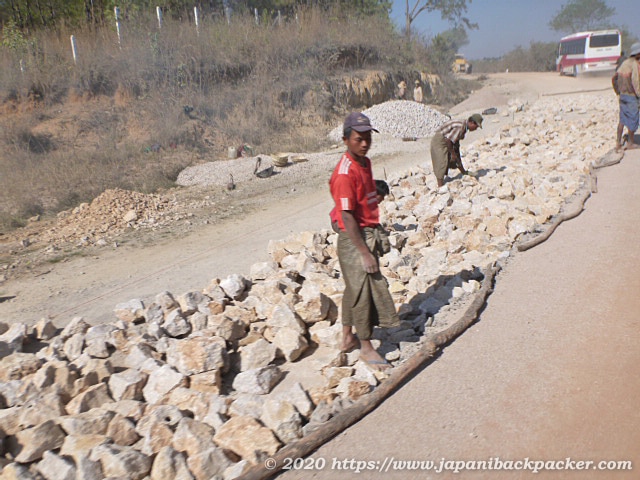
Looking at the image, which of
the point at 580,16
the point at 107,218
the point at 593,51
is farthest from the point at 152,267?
the point at 580,16

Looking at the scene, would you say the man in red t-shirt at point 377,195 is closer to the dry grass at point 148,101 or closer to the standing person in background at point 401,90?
the dry grass at point 148,101

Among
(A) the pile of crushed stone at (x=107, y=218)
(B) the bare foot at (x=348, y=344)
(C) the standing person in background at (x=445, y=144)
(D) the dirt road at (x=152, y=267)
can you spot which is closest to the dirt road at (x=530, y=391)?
(B) the bare foot at (x=348, y=344)

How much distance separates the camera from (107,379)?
11.4ft

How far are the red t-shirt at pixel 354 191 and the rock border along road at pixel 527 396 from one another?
0.98m

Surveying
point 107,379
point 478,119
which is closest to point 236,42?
point 478,119

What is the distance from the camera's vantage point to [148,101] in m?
14.1

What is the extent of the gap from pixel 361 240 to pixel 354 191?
290 mm

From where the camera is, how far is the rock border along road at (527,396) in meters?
2.41

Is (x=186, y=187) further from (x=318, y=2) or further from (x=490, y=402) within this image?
(x=318, y=2)

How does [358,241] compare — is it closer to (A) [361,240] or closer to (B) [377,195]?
(A) [361,240]

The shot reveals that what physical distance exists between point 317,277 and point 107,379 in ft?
6.25

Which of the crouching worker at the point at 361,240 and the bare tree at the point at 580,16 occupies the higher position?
the bare tree at the point at 580,16

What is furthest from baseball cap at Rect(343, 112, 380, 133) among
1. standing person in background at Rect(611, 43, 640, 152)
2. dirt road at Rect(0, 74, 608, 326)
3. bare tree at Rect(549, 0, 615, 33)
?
bare tree at Rect(549, 0, 615, 33)

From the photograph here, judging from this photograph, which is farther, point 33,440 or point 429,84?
point 429,84
